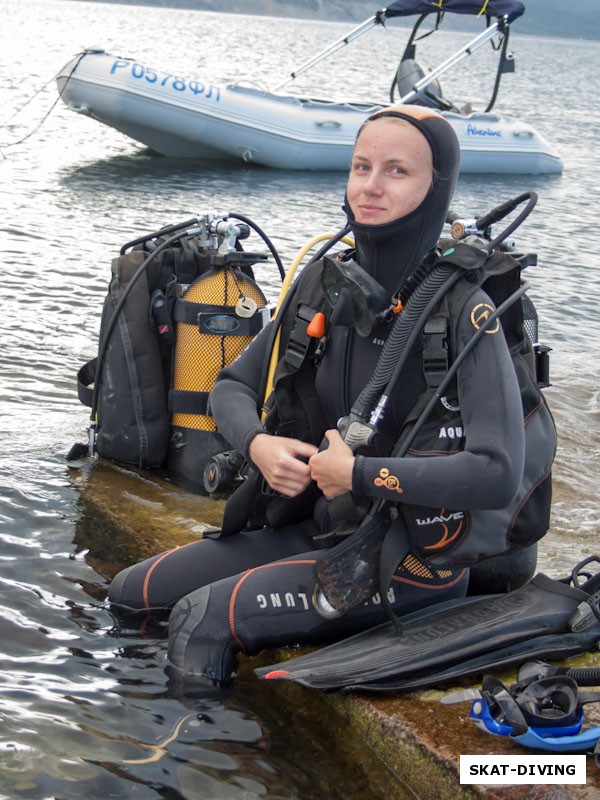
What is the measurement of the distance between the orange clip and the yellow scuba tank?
5.19 feet

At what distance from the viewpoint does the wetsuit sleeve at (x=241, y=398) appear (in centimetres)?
305

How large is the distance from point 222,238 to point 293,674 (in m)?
2.42

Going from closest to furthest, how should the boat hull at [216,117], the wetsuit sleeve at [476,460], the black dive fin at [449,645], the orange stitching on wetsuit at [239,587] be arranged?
the wetsuit sleeve at [476,460], the black dive fin at [449,645], the orange stitching on wetsuit at [239,587], the boat hull at [216,117]

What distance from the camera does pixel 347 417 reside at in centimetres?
286

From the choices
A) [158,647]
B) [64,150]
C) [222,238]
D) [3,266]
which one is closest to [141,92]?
[64,150]

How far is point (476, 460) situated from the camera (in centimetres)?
261

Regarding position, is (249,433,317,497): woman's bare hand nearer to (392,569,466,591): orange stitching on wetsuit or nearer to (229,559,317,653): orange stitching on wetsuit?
(229,559,317,653): orange stitching on wetsuit

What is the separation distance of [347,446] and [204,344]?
193 centimetres

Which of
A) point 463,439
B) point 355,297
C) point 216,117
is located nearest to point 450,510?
point 463,439

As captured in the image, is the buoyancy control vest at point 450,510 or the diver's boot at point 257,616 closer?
the buoyancy control vest at point 450,510

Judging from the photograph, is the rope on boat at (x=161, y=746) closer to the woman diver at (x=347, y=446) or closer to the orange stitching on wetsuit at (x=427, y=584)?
the woman diver at (x=347, y=446)

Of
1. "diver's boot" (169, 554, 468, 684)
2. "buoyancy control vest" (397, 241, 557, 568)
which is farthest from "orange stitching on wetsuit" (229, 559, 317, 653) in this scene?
"buoyancy control vest" (397, 241, 557, 568)

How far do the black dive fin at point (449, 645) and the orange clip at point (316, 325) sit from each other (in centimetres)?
89

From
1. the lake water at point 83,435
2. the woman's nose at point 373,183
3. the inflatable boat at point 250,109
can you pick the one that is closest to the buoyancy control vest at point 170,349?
the lake water at point 83,435
